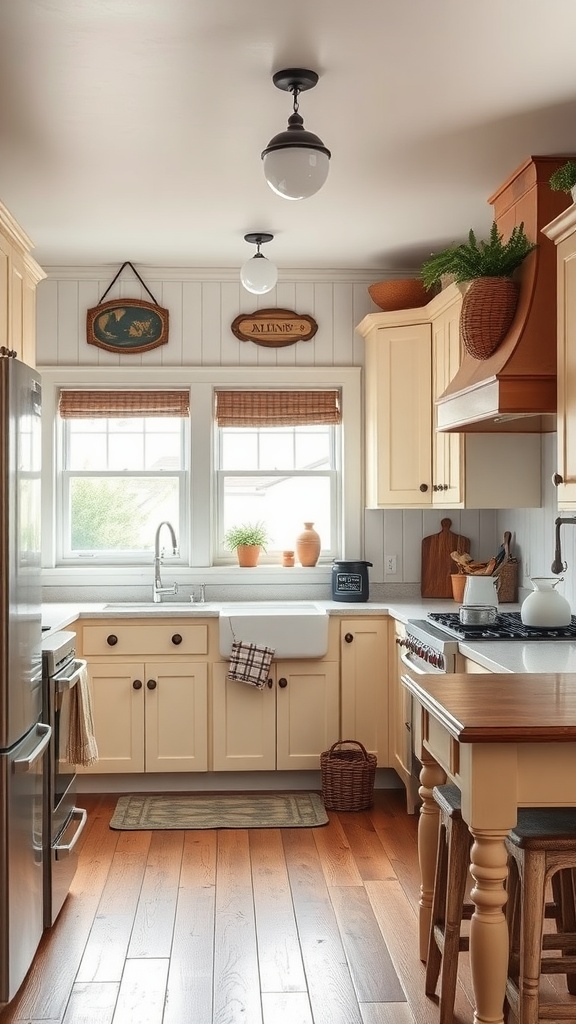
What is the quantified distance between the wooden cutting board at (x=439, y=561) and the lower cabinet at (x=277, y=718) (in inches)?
32.5

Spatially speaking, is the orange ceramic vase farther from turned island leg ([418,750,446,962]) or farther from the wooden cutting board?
turned island leg ([418,750,446,962])

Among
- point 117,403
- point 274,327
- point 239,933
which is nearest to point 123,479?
point 117,403

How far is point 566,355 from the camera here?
310 centimetres

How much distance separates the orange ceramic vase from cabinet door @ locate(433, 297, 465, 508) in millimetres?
768

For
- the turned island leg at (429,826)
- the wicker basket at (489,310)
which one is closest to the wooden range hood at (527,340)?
the wicker basket at (489,310)

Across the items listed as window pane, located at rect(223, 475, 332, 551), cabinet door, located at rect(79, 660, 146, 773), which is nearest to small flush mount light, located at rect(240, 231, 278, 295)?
window pane, located at rect(223, 475, 332, 551)

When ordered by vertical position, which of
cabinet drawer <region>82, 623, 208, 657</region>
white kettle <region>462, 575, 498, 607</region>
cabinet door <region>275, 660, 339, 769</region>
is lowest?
cabinet door <region>275, 660, 339, 769</region>

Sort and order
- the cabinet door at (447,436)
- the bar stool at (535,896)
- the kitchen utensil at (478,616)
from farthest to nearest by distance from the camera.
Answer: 1. the cabinet door at (447,436)
2. the kitchen utensil at (478,616)
3. the bar stool at (535,896)

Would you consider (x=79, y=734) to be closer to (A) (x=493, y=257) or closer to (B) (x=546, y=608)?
(B) (x=546, y=608)

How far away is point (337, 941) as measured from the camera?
3.14 m

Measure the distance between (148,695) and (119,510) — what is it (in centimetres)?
114

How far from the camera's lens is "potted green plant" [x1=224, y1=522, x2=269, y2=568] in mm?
5254

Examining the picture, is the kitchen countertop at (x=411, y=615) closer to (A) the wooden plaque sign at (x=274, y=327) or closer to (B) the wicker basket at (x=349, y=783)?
(B) the wicker basket at (x=349, y=783)

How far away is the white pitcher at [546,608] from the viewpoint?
360cm
